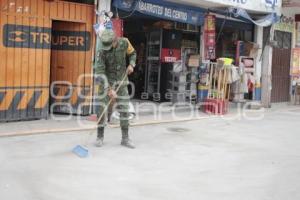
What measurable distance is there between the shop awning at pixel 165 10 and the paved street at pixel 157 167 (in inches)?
117

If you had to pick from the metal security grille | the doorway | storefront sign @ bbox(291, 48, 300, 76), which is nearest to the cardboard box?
the metal security grille

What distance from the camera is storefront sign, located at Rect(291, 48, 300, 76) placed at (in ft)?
55.4

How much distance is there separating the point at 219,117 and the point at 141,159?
5.32 meters

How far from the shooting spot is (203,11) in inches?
528

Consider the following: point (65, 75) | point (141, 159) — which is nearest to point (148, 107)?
point (65, 75)

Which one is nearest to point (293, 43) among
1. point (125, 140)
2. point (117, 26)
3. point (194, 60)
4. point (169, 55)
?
point (194, 60)

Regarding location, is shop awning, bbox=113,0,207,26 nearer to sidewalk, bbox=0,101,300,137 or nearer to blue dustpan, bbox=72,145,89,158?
sidewalk, bbox=0,101,300,137

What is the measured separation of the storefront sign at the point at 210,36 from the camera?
44.7 feet

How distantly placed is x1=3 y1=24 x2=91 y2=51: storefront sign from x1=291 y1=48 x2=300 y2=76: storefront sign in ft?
29.4

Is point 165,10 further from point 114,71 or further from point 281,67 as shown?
point 281,67

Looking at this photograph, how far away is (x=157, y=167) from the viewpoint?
22.6 ft

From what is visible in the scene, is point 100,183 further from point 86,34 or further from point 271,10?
point 271,10

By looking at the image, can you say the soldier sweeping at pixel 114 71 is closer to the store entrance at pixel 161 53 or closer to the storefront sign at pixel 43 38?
the storefront sign at pixel 43 38

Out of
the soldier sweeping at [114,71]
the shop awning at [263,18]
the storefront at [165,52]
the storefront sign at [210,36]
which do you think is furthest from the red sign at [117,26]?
the shop awning at [263,18]
